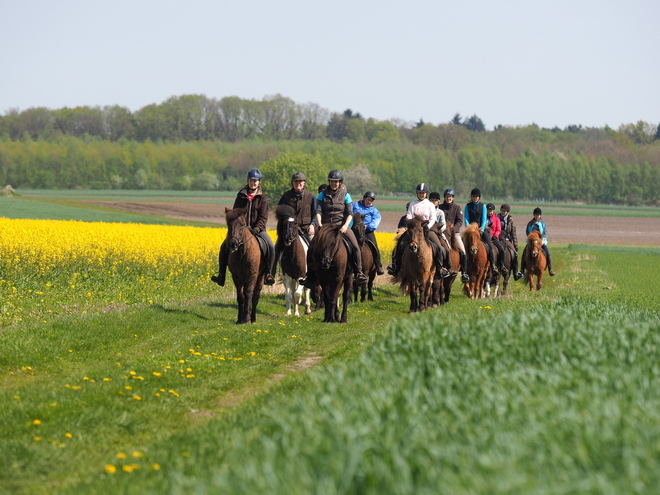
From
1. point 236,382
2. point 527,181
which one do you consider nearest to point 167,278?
point 236,382

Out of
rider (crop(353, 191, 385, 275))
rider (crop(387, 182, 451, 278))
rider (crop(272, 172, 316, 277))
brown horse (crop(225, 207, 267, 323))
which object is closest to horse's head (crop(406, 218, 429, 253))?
rider (crop(387, 182, 451, 278))

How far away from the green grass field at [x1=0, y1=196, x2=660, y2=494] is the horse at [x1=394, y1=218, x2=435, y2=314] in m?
4.30

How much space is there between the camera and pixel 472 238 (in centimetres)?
2002

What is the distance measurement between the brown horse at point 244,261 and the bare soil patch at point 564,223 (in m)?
46.8

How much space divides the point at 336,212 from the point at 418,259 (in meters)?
2.24

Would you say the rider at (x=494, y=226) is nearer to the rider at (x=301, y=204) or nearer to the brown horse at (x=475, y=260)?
the brown horse at (x=475, y=260)

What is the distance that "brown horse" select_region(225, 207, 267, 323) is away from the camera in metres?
14.3

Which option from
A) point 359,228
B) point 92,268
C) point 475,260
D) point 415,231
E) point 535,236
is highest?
point 415,231

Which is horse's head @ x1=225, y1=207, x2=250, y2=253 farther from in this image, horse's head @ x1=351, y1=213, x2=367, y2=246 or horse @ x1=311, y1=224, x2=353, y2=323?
horse's head @ x1=351, y1=213, x2=367, y2=246

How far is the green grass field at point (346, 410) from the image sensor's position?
413 centimetres

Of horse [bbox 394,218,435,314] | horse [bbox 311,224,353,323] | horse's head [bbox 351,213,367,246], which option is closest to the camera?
horse [bbox 311,224,353,323]

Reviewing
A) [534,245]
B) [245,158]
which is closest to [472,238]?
[534,245]

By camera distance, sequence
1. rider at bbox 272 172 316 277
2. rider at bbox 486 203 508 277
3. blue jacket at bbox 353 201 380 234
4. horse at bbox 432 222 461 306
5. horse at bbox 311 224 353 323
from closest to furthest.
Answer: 1. horse at bbox 311 224 353 323
2. rider at bbox 272 172 316 277
3. horse at bbox 432 222 461 306
4. blue jacket at bbox 353 201 380 234
5. rider at bbox 486 203 508 277

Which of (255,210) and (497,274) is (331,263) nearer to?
(255,210)
